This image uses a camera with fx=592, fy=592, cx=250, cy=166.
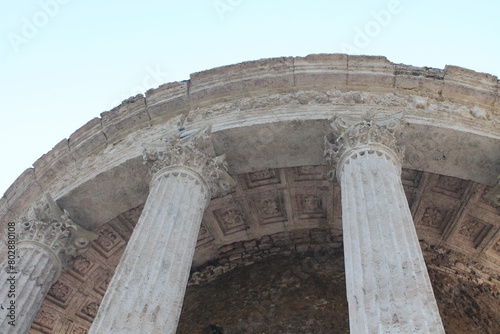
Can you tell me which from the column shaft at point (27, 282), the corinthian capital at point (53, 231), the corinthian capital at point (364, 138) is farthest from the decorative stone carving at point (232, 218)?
the column shaft at point (27, 282)

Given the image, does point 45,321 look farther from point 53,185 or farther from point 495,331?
point 495,331

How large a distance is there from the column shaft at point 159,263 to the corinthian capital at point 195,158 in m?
0.23

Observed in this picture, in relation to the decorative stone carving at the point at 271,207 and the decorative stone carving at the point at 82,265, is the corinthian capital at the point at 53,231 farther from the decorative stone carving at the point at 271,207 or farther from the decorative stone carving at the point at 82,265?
the decorative stone carving at the point at 271,207

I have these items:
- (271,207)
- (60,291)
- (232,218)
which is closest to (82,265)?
(60,291)

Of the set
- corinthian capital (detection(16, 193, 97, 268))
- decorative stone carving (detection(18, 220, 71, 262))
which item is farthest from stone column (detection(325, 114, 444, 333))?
decorative stone carving (detection(18, 220, 71, 262))

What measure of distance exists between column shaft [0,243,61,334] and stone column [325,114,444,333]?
589 centimetres

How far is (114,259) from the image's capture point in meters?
14.5

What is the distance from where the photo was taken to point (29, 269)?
11227 mm

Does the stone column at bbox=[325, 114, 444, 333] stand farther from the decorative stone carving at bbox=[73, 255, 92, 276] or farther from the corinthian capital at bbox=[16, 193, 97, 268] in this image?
the decorative stone carving at bbox=[73, 255, 92, 276]

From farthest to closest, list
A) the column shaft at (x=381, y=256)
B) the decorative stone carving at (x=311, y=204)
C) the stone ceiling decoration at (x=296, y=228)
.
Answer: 1. the decorative stone carving at (x=311, y=204)
2. the stone ceiling decoration at (x=296, y=228)
3. the column shaft at (x=381, y=256)

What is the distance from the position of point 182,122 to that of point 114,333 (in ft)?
21.5

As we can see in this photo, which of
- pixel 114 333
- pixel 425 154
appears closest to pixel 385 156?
pixel 425 154

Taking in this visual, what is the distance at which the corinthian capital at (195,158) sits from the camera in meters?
11.1

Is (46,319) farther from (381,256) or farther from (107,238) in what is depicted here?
(381,256)
